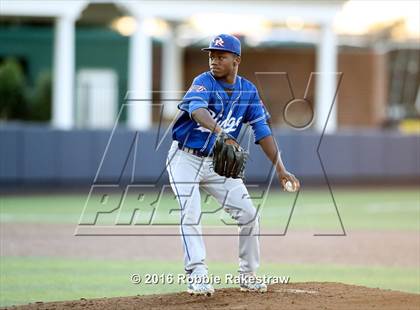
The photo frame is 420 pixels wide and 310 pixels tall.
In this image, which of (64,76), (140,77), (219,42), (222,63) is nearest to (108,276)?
(222,63)

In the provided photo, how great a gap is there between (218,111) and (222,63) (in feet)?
1.39

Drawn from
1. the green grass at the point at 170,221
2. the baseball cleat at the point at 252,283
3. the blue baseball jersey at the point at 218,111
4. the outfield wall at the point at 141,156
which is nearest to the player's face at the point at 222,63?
the blue baseball jersey at the point at 218,111

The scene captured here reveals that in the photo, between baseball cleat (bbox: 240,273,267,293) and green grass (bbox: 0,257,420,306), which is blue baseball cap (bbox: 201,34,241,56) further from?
green grass (bbox: 0,257,420,306)

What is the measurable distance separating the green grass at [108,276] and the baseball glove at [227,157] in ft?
6.32

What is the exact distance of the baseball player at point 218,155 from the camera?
709cm

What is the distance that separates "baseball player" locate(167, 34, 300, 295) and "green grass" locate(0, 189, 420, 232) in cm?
719

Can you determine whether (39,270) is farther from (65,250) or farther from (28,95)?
(28,95)

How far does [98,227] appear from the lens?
14.5 m

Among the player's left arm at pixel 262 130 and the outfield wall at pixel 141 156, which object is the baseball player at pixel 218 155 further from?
the outfield wall at pixel 141 156

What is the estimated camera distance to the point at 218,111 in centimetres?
729

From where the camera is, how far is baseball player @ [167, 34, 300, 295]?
709cm

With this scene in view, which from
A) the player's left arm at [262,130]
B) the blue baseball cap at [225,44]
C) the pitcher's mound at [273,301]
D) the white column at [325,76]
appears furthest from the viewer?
the white column at [325,76]

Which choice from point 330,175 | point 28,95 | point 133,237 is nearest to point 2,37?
point 28,95

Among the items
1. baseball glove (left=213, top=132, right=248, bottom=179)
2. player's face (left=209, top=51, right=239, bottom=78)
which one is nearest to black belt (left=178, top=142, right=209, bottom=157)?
baseball glove (left=213, top=132, right=248, bottom=179)
